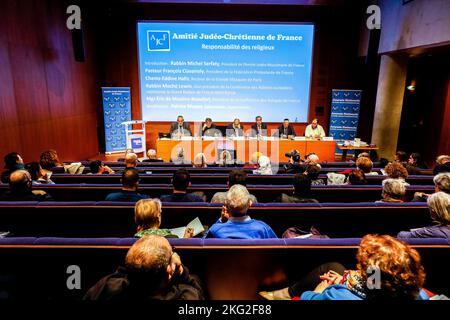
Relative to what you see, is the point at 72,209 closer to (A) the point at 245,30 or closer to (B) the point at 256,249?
(B) the point at 256,249

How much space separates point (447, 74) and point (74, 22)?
8084mm

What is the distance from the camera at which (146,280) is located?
1225 mm

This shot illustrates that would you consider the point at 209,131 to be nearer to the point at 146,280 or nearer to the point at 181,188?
the point at 181,188

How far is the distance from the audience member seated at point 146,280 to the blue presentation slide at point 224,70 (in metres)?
7.30

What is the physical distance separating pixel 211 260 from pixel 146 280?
0.53m

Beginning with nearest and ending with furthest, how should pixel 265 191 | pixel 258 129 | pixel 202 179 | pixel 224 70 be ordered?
pixel 265 191
pixel 202 179
pixel 258 129
pixel 224 70

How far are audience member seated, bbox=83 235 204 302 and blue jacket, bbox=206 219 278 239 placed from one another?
618 millimetres

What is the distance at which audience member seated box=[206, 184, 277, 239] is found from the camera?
2.00 metres

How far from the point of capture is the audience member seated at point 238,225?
6.55 ft

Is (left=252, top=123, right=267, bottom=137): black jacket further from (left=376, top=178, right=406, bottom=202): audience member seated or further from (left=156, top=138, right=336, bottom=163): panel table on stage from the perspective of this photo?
(left=376, top=178, right=406, bottom=202): audience member seated

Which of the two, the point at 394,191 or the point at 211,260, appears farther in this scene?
the point at 394,191
